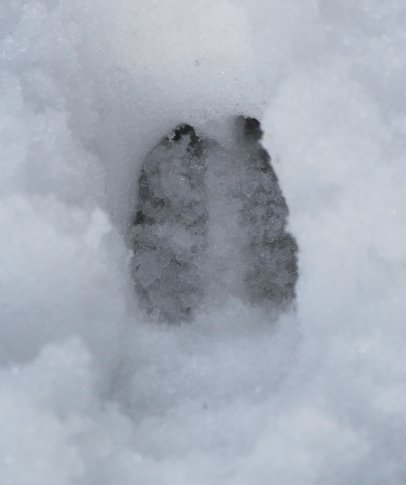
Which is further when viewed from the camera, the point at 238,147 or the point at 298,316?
the point at 238,147

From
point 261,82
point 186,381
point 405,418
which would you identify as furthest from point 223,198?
point 405,418

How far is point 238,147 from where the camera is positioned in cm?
112

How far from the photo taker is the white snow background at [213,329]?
3.02 ft

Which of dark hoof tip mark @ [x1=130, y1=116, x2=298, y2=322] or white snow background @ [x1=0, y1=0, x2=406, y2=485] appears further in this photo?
dark hoof tip mark @ [x1=130, y1=116, x2=298, y2=322]

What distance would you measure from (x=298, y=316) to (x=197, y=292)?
0.58ft

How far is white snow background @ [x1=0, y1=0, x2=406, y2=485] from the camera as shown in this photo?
3.02 feet

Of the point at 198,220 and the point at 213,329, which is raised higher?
the point at 198,220

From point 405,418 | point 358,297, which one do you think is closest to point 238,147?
point 358,297

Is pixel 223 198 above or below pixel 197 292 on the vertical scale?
above

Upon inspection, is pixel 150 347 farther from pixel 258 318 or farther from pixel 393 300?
pixel 393 300

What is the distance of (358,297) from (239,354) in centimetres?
19

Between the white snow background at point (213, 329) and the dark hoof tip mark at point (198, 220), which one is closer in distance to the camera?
the white snow background at point (213, 329)

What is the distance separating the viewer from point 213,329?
1045mm

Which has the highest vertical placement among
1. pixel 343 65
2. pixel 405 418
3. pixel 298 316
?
pixel 343 65
